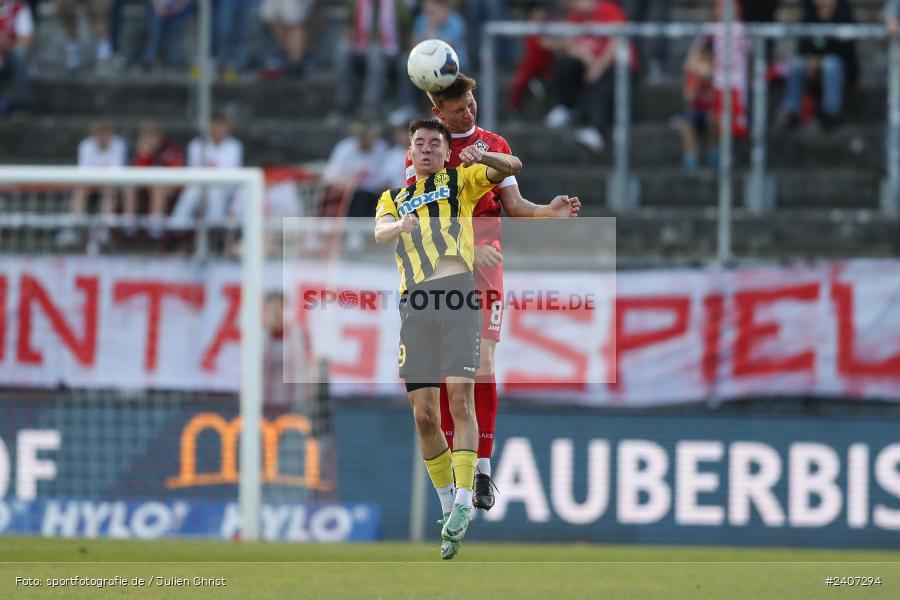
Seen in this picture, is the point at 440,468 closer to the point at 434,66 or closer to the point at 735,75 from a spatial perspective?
the point at 434,66

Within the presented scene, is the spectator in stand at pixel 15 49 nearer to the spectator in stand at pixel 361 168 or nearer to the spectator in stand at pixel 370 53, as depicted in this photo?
the spectator in stand at pixel 370 53

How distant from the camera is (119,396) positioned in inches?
632

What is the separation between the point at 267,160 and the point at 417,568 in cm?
967

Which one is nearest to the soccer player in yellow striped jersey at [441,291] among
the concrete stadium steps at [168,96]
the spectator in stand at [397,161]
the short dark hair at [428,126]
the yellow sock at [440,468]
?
the short dark hair at [428,126]

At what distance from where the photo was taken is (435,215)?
388 inches

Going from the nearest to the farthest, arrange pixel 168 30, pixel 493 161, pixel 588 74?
pixel 493 161 → pixel 588 74 → pixel 168 30

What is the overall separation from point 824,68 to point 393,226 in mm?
10357

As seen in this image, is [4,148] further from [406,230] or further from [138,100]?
[406,230]

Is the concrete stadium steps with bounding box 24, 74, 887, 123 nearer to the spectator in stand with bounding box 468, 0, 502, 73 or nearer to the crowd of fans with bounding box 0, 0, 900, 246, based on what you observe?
the crowd of fans with bounding box 0, 0, 900, 246

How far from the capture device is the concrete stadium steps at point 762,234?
17.8m

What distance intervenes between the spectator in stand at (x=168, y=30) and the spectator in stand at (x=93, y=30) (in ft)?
1.77

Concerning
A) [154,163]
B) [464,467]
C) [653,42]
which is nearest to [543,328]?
[154,163]

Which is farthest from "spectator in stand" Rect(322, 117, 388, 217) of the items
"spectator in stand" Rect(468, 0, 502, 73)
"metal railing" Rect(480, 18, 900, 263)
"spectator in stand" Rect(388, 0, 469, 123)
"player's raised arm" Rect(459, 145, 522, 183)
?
"player's raised arm" Rect(459, 145, 522, 183)

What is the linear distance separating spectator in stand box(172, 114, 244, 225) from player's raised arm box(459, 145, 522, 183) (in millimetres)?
7337
